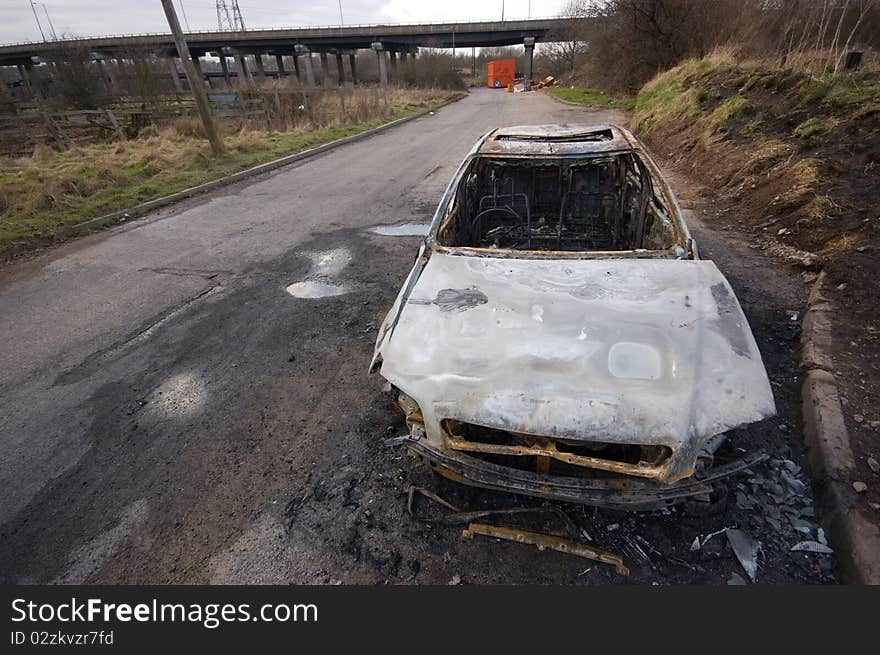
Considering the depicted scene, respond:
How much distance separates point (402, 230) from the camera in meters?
6.39

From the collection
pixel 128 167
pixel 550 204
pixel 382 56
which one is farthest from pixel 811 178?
pixel 382 56

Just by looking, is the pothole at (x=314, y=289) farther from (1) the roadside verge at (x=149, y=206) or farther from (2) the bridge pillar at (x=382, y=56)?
(2) the bridge pillar at (x=382, y=56)

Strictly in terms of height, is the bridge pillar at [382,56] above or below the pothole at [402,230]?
above

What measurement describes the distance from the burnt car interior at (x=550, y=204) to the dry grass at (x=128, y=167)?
6.89 m

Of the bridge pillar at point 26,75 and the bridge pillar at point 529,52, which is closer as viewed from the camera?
the bridge pillar at point 529,52

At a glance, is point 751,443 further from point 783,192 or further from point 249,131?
point 249,131

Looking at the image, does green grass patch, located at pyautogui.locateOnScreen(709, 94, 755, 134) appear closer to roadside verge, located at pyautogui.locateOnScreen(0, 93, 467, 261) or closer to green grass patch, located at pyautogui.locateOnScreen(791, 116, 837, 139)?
green grass patch, located at pyautogui.locateOnScreen(791, 116, 837, 139)

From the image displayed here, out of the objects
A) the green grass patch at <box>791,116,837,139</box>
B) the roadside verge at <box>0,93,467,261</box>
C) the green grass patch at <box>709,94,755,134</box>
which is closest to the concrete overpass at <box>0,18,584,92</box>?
the roadside verge at <box>0,93,467,261</box>

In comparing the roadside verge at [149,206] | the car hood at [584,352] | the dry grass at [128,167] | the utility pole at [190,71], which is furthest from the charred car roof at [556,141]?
the utility pole at [190,71]

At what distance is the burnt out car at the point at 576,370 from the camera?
179 centimetres

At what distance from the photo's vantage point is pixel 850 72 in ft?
22.6

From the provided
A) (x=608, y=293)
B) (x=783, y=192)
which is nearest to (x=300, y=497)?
(x=608, y=293)

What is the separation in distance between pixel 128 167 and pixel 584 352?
1245cm

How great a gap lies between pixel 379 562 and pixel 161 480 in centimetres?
151
